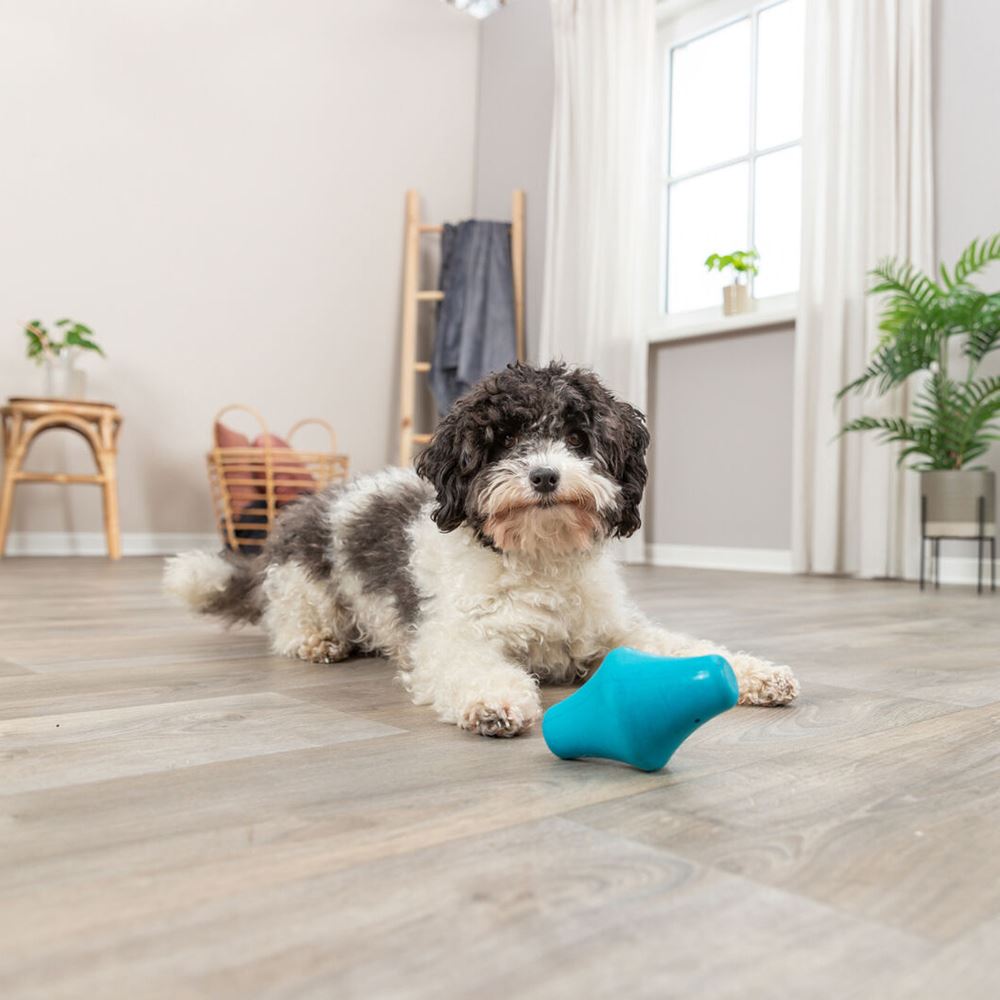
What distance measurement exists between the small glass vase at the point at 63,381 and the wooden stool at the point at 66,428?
0.16 m

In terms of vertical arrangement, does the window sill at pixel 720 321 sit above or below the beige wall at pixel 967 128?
below

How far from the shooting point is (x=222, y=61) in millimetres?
5414

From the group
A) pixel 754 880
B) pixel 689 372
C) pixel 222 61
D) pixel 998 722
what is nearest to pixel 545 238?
pixel 689 372

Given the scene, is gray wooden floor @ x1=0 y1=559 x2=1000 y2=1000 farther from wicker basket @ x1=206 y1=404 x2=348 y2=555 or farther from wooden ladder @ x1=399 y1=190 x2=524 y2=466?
wooden ladder @ x1=399 y1=190 x2=524 y2=466

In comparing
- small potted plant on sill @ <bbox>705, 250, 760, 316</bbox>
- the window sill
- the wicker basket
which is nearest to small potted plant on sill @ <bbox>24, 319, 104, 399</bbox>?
the wicker basket

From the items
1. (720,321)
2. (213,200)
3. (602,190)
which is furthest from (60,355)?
(720,321)

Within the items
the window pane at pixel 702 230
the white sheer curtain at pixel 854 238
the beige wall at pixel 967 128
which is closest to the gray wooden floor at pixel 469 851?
the white sheer curtain at pixel 854 238

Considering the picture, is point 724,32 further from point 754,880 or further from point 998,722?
point 754,880

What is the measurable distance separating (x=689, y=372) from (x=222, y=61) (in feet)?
10.1

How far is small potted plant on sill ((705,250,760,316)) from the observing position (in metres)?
4.86

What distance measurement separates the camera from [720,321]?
4973 mm

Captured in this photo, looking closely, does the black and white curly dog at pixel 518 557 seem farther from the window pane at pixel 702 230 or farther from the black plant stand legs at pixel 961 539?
the window pane at pixel 702 230

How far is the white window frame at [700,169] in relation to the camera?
489cm

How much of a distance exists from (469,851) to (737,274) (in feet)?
15.2
